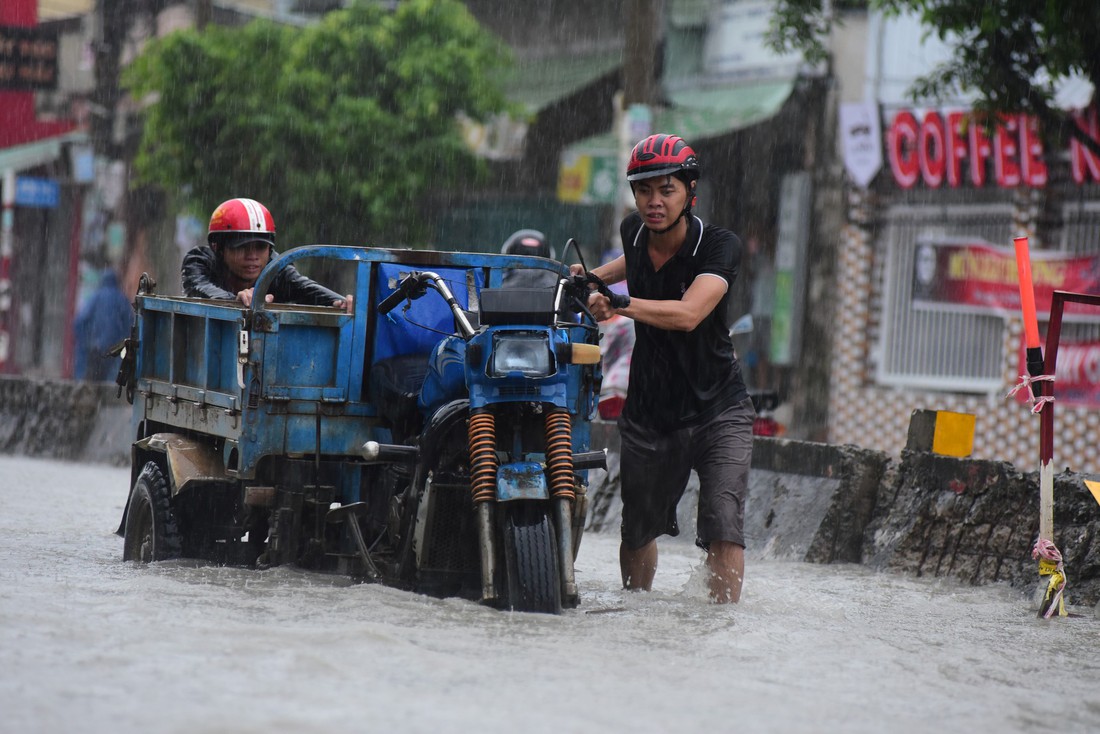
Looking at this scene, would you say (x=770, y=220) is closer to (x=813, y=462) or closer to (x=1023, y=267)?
(x=813, y=462)

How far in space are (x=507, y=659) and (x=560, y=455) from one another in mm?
1113

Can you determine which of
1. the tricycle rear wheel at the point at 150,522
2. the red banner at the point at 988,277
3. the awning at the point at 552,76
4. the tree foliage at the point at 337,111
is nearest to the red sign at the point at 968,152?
the red banner at the point at 988,277

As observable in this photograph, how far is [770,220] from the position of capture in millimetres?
19797

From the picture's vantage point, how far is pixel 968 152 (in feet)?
54.1

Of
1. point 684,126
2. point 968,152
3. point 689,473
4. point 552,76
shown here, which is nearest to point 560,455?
point 689,473

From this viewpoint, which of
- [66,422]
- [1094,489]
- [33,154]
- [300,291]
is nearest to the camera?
[1094,489]

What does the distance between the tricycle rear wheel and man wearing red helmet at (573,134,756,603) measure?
6.69ft

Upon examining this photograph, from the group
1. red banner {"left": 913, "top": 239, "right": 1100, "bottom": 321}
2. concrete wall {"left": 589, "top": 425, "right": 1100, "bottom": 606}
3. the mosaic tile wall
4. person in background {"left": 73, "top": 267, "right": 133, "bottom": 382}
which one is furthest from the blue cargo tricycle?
person in background {"left": 73, "top": 267, "right": 133, "bottom": 382}

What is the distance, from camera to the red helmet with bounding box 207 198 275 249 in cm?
802

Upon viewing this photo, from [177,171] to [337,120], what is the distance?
2.81 meters

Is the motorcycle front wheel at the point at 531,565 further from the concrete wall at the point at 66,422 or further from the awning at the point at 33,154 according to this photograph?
the awning at the point at 33,154

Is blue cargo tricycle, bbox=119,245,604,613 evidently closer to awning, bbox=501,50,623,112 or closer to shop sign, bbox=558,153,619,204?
shop sign, bbox=558,153,619,204

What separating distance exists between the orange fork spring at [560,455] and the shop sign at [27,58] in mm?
20895

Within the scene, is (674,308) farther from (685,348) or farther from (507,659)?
(507,659)
